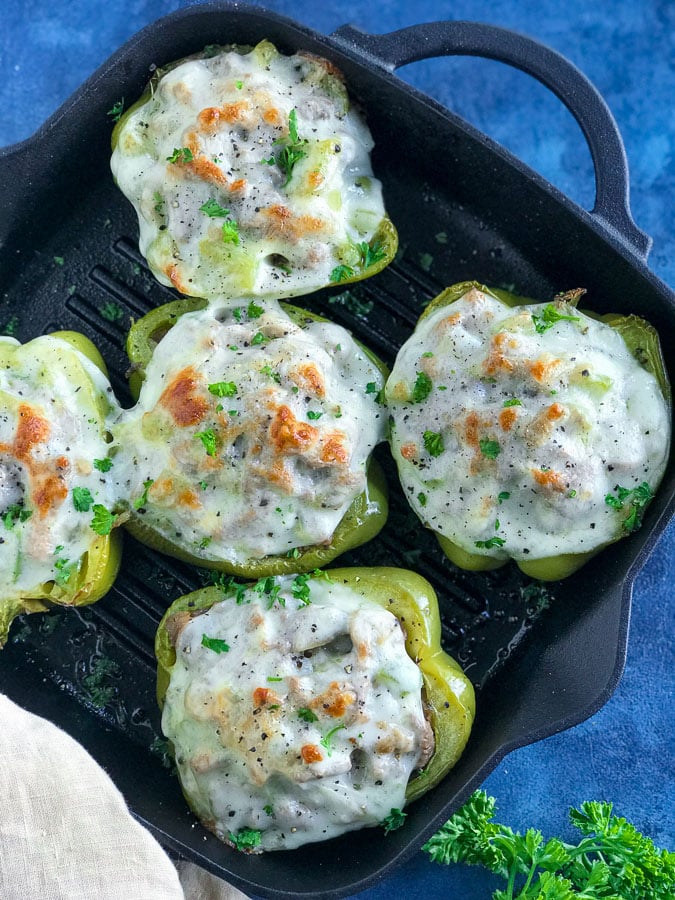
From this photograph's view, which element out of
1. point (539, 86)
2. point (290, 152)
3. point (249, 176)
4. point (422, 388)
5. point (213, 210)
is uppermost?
point (539, 86)

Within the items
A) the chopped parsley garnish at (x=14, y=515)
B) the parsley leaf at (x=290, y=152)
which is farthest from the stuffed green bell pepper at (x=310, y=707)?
the parsley leaf at (x=290, y=152)

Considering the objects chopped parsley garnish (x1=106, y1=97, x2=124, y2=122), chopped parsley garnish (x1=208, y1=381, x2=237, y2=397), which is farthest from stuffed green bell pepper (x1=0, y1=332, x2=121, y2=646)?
chopped parsley garnish (x1=106, y1=97, x2=124, y2=122)

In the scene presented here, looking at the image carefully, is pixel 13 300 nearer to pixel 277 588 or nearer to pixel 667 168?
pixel 277 588

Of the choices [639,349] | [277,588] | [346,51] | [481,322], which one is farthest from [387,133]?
[277,588]

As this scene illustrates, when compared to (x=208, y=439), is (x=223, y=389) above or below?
above

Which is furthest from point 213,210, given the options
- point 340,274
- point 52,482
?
point 52,482

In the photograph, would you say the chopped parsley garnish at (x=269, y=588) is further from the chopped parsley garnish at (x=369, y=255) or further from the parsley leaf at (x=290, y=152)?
the parsley leaf at (x=290, y=152)

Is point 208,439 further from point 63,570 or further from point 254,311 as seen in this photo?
point 63,570

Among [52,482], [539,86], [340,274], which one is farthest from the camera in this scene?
[539,86]
